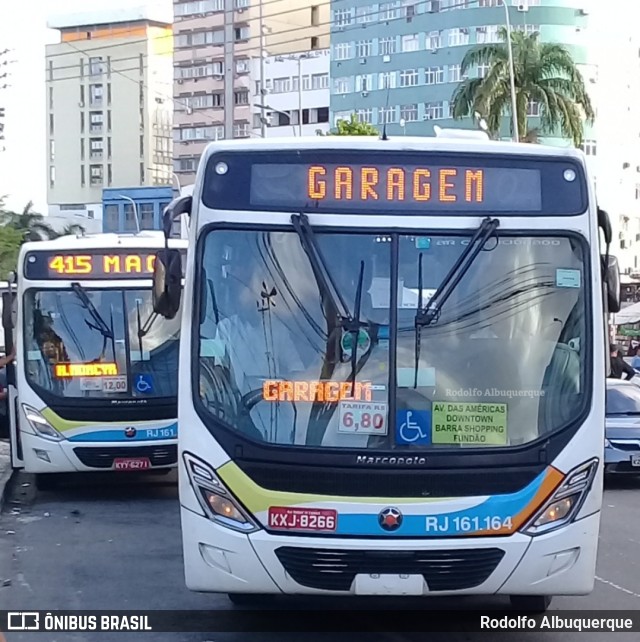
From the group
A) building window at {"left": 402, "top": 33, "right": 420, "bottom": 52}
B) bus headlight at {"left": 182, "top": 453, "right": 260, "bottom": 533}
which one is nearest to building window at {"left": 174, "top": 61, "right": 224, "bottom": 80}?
building window at {"left": 402, "top": 33, "right": 420, "bottom": 52}

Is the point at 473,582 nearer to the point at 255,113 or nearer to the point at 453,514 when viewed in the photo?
the point at 453,514

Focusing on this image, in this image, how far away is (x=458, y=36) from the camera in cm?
6969

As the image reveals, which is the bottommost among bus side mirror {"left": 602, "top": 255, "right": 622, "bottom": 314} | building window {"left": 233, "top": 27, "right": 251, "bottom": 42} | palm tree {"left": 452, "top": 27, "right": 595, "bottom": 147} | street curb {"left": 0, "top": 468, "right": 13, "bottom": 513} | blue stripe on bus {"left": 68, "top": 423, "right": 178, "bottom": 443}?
street curb {"left": 0, "top": 468, "right": 13, "bottom": 513}

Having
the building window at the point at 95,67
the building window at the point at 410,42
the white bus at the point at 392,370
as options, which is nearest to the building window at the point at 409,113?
the building window at the point at 410,42

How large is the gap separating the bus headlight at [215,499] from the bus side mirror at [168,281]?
1.06 m

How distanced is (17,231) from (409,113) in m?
26.6

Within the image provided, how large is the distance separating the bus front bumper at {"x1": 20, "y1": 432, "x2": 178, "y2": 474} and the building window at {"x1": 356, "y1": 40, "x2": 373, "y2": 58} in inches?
2517

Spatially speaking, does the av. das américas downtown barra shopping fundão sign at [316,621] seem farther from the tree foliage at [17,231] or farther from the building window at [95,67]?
the building window at [95,67]

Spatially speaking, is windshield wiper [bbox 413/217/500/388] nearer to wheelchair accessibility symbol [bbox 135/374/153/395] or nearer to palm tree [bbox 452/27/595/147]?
wheelchair accessibility symbol [bbox 135/374/153/395]

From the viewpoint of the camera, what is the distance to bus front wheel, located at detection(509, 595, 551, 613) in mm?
7910

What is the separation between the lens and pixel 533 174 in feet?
24.3

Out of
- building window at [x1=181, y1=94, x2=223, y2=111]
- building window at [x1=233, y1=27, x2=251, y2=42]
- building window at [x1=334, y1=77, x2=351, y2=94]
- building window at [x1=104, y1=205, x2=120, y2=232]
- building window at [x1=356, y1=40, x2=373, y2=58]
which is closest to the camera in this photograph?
building window at [x1=356, y1=40, x2=373, y2=58]

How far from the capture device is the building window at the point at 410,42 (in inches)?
2847

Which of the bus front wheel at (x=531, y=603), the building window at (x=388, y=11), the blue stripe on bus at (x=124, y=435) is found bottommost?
the bus front wheel at (x=531, y=603)
